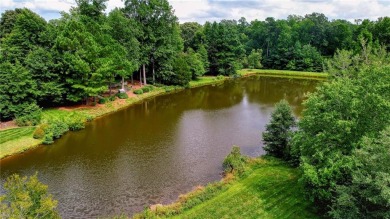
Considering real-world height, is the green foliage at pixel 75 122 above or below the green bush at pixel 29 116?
below

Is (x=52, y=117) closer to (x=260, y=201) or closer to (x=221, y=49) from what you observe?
(x=260, y=201)

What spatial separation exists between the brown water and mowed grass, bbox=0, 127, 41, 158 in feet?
2.85

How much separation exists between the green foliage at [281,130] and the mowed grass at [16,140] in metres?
21.5

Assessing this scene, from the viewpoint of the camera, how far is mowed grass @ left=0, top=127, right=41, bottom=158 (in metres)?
26.4

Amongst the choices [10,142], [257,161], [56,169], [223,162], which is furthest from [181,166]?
[10,142]

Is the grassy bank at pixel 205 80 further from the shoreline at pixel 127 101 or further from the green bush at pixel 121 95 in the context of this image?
the green bush at pixel 121 95

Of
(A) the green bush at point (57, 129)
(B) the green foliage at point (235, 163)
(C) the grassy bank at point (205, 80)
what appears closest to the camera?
(B) the green foliage at point (235, 163)

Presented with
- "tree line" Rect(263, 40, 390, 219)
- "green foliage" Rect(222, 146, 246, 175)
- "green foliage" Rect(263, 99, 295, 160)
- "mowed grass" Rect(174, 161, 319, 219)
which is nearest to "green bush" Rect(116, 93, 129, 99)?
"green foliage" Rect(222, 146, 246, 175)

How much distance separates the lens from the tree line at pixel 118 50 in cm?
3594

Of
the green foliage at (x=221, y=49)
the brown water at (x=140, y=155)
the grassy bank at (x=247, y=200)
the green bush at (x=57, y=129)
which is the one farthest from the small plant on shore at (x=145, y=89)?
the grassy bank at (x=247, y=200)

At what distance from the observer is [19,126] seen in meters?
30.6

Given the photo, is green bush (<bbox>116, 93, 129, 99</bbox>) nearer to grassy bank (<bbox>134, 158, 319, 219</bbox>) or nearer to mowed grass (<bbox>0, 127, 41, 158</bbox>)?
mowed grass (<bbox>0, 127, 41, 158</bbox>)

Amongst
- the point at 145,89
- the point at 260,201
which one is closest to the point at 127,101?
the point at 145,89

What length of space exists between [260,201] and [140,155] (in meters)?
12.2
